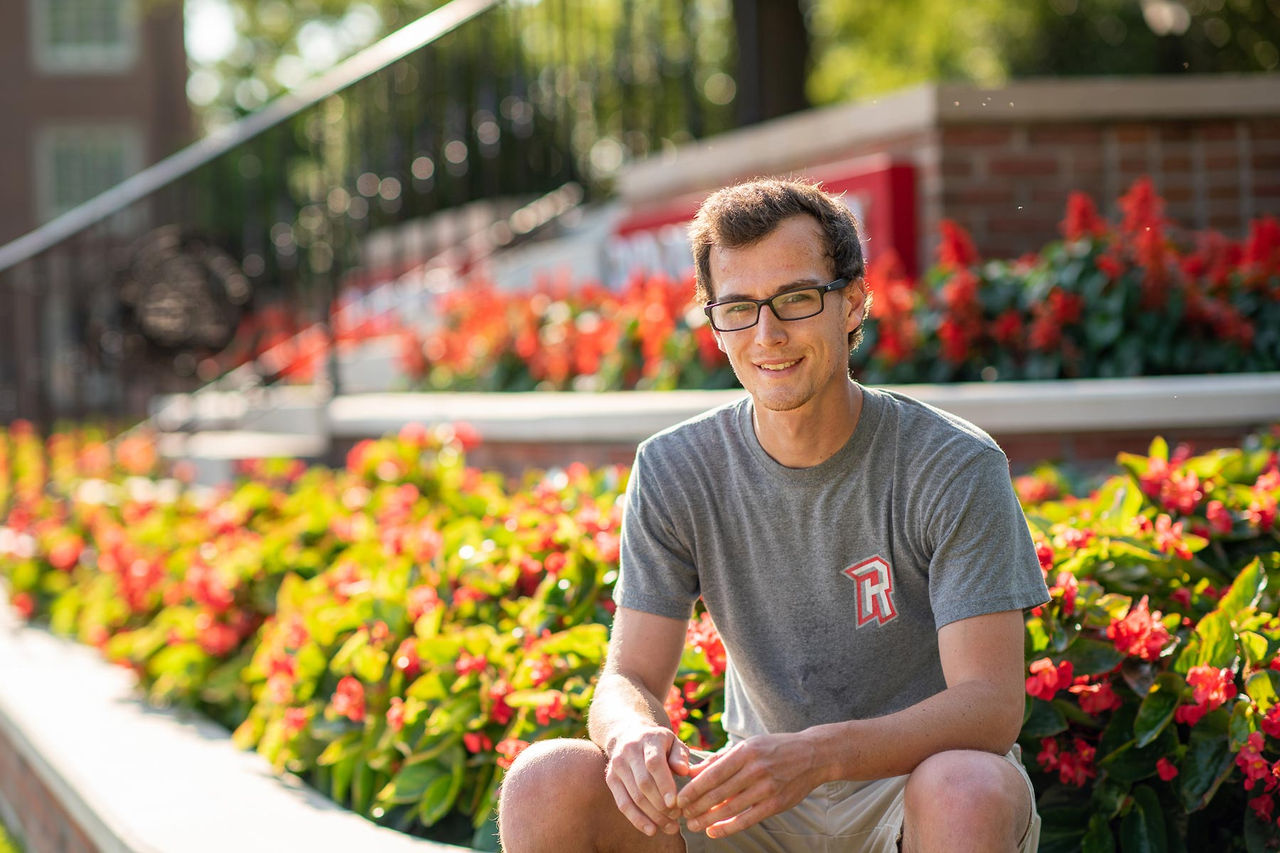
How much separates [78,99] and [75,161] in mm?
1089

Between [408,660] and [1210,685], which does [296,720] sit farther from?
[1210,685]

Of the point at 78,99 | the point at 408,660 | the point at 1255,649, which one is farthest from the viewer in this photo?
the point at 78,99

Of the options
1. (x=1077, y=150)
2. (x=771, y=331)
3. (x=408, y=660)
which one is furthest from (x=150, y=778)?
(x=1077, y=150)

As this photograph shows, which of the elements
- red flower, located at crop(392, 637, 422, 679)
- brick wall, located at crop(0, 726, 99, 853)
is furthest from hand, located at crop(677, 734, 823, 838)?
brick wall, located at crop(0, 726, 99, 853)

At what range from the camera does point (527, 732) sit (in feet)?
9.04

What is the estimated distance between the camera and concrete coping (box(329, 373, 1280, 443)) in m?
4.01

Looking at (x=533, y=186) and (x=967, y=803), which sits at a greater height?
(x=533, y=186)

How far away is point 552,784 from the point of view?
2131 millimetres

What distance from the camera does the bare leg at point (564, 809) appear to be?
2.12m

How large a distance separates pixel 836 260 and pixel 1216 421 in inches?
89.9

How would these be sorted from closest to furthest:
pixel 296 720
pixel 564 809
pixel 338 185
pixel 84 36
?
pixel 564 809, pixel 296 720, pixel 338 185, pixel 84 36

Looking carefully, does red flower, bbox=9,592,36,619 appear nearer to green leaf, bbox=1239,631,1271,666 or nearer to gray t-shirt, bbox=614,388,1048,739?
gray t-shirt, bbox=614,388,1048,739

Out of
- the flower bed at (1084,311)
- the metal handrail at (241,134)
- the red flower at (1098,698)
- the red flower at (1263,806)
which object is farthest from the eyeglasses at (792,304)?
the metal handrail at (241,134)

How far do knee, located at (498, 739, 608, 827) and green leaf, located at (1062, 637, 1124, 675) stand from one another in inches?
36.4
